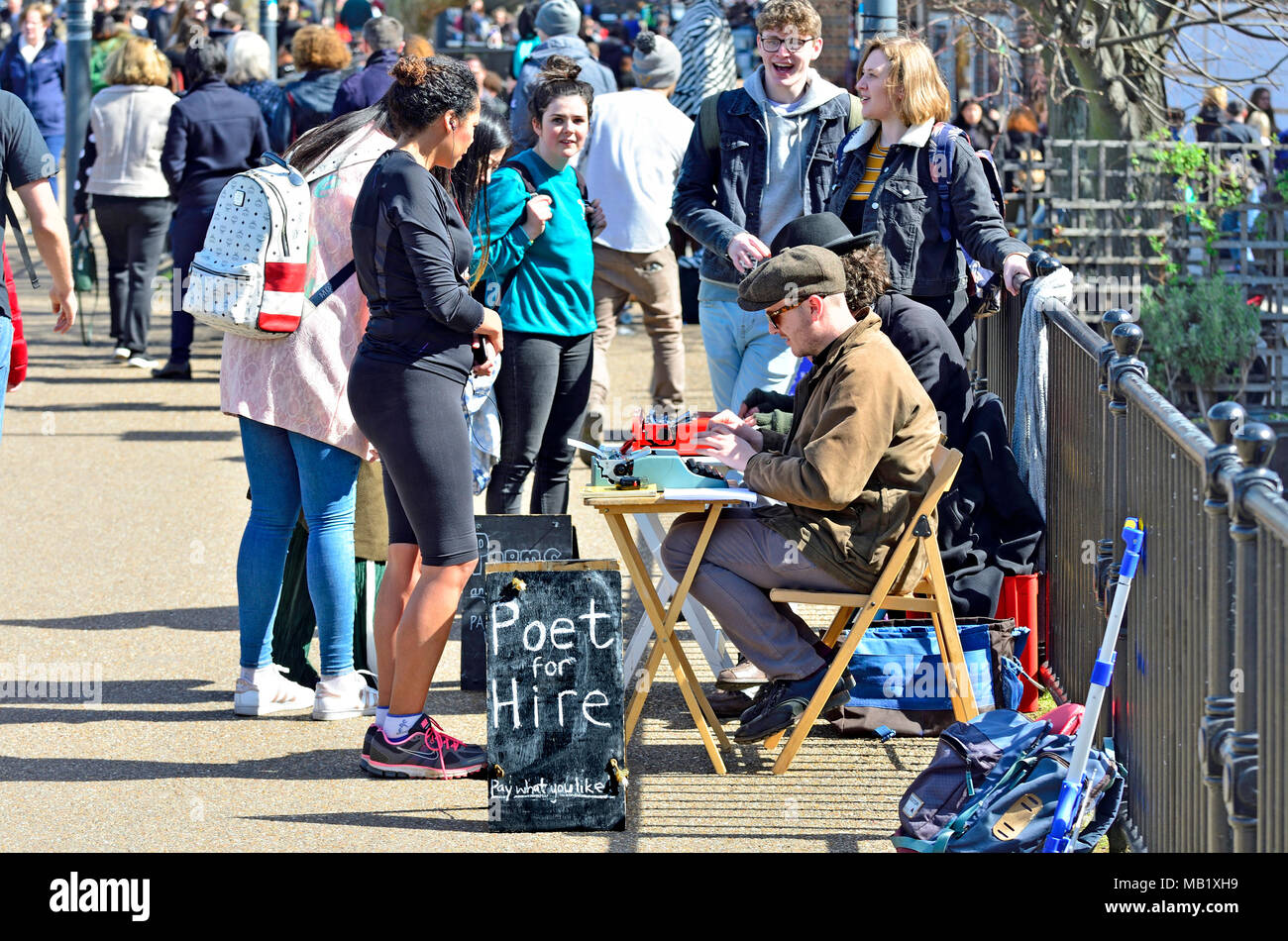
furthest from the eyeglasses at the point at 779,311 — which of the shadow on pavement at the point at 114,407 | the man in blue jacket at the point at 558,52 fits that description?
the shadow on pavement at the point at 114,407

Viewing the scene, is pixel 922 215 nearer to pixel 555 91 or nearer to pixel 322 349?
pixel 555 91

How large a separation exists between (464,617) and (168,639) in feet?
4.21

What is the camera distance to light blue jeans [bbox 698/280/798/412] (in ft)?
20.8

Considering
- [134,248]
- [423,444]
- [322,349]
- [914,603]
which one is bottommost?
[914,603]

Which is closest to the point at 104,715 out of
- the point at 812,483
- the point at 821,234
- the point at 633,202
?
the point at 812,483

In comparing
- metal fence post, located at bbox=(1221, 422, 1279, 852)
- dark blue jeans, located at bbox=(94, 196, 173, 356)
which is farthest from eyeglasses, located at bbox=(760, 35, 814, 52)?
dark blue jeans, located at bbox=(94, 196, 173, 356)

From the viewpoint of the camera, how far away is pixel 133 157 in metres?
11.2

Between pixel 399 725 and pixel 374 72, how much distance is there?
616 cm

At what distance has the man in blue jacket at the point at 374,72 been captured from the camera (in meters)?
10.3

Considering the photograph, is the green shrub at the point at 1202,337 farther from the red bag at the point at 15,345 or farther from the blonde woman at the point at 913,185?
the red bag at the point at 15,345

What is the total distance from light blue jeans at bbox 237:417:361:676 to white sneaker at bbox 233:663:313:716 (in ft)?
0.20

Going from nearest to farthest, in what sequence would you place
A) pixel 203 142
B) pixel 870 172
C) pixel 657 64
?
1. pixel 870 172
2. pixel 657 64
3. pixel 203 142
